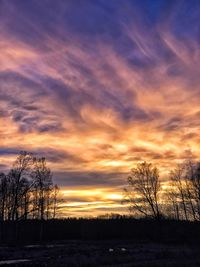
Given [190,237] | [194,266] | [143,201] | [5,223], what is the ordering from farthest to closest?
[143,201]
[5,223]
[190,237]
[194,266]

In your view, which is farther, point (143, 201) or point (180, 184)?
point (180, 184)

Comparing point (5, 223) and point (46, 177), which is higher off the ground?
point (46, 177)

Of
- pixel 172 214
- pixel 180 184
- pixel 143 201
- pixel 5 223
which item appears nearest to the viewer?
pixel 5 223

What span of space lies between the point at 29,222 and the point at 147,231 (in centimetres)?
2694

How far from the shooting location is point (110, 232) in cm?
8469

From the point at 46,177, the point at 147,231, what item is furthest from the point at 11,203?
the point at 147,231

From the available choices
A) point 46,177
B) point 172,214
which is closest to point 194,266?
point 46,177

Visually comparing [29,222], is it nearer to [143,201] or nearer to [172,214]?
[143,201]

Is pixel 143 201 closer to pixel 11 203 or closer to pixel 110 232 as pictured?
pixel 110 232

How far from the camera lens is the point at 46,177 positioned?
74750 mm

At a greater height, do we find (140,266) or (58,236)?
(58,236)

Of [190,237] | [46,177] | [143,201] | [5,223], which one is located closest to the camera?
[190,237]

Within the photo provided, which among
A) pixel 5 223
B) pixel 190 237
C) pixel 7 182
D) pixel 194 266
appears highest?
pixel 7 182

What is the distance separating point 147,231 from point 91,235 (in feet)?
41.2
